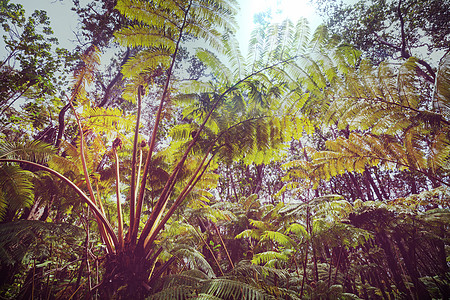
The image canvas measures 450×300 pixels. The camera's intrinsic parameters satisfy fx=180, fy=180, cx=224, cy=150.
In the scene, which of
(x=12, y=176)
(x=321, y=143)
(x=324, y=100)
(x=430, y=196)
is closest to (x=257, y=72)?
(x=324, y=100)

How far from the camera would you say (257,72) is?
2244 millimetres

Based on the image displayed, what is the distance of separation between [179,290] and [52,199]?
2720 mm

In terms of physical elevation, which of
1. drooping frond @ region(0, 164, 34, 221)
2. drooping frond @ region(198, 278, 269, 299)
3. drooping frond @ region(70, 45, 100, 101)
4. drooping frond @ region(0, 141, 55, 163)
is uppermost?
drooping frond @ region(70, 45, 100, 101)

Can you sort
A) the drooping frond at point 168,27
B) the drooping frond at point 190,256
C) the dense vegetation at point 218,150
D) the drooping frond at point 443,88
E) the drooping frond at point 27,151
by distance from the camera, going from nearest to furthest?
Answer: 1. the drooping frond at point 443,88
2. the dense vegetation at point 218,150
3. the drooping frond at point 27,151
4. the drooping frond at point 168,27
5. the drooping frond at point 190,256

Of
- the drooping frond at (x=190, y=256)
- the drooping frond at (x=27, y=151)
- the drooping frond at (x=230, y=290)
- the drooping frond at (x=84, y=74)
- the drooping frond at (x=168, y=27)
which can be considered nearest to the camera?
the drooping frond at (x=230, y=290)

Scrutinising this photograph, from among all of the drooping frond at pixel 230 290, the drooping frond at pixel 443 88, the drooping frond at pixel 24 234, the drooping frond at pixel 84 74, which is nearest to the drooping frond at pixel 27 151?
the drooping frond at pixel 24 234

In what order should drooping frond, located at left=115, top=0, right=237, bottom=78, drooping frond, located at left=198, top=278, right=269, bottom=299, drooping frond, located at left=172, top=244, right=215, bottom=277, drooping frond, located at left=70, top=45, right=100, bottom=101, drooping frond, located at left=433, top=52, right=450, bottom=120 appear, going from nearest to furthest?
1. drooping frond, located at left=198, top=278, right=269, bottom=299
2. drooping frond, located at left=433, top=52, right=450, bottom=120
3. drooping frond, located at left=115, top=0, right=237, bottom=78
4. drooping frond, located at left=172, top=244, right=215, bottom=277
5. drooping frond, located at left=70, top=45, right=100, bottom=101

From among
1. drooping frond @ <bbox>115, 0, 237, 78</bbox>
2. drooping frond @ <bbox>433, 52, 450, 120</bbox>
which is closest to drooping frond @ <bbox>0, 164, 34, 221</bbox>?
drooping frond @ <bbox>115, 0, 237, 78</bbox>

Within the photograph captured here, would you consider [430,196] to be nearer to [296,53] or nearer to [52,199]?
[296,53]

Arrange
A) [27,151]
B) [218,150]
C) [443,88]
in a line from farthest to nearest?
1. [218,150]
2. [27,151]
3. [443,88]

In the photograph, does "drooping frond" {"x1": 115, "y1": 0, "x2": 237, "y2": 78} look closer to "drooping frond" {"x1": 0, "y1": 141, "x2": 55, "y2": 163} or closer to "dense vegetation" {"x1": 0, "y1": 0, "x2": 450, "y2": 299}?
"dense vegetation" {"x1": 0, "y1": 0, "x2": 450, "y2": 299}

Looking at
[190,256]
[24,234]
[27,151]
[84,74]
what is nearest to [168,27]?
[84,74]

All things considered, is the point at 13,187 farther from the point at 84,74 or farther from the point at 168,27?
the point at 168,27

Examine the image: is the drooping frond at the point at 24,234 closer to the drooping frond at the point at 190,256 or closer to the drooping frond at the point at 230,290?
the drooping frond at the point at 190,256
